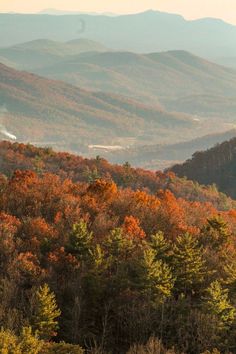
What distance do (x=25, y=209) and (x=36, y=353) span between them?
28.6 meters

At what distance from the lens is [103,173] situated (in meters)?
125

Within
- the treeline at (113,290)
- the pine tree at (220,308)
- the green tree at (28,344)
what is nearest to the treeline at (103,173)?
the treeline at (113,290)

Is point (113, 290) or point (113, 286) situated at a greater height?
point (113, 286)

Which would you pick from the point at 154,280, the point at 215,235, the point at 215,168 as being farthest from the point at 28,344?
the point at 215,168

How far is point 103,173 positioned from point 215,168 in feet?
215

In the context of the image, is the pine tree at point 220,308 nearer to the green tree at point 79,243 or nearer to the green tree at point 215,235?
the green tree at point 79,243

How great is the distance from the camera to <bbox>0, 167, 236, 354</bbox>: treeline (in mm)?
31188

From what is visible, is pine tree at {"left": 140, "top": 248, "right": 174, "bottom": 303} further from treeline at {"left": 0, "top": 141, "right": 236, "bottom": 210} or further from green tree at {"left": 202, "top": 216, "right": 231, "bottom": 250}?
treeline at {"left": 0, "top": 141, "right": 236, "bottom": 210}

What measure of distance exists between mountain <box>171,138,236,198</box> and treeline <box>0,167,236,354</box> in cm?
12289

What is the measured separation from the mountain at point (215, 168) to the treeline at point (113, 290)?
123m

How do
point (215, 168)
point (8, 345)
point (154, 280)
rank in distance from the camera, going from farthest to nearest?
point (215, 168)
point (154, 280)
point (8, 345)

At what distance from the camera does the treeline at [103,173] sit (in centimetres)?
11850

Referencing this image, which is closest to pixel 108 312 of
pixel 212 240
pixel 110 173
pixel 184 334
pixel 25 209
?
pixel 184 334

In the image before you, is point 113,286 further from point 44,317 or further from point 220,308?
point 220,308
